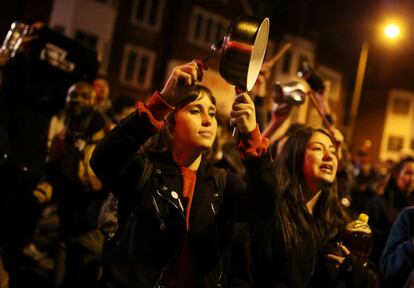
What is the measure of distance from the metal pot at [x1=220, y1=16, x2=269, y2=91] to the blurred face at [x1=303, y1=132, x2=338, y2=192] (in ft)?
3.73

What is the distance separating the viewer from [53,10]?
904 inches

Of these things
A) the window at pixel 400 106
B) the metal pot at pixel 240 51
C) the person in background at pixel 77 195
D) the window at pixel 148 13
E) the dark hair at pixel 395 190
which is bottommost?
the person in background at pixel 77 195

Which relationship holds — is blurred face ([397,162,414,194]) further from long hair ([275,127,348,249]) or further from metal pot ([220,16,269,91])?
metal pot ([220,16,269,91])

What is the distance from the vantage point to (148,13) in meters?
27.1

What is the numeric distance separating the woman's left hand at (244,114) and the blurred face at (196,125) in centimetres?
38

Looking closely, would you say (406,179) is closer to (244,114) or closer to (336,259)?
(336,259)

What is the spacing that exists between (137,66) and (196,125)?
81.2 feet

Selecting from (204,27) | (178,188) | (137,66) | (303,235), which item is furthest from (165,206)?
(204,27)

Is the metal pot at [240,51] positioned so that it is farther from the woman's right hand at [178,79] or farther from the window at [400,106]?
the window at [400,106]

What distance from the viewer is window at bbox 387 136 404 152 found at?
3941 cm

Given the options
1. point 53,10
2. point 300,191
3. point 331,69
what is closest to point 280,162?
point 300,191

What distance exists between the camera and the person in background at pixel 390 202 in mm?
4910

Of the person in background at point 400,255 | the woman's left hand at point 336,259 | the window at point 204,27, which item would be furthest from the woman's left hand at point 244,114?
the window at point 204,27

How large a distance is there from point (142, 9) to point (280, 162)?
24699mm
